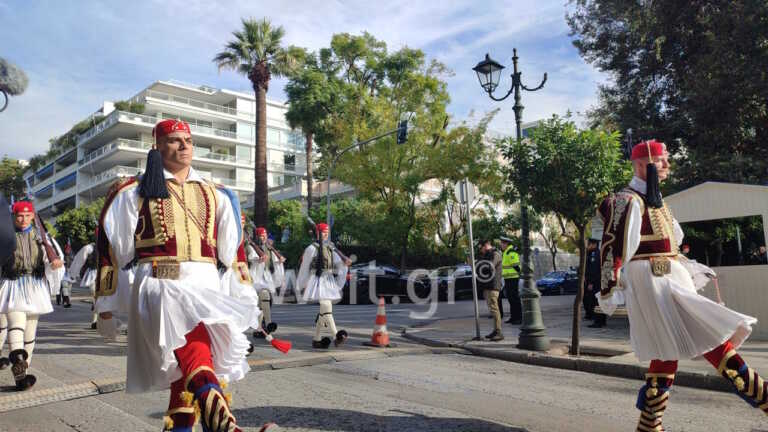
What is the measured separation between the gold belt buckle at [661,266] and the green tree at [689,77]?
14.2 m

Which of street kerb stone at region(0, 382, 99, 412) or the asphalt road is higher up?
street kerb stone at region(0, 382, 99, 412)

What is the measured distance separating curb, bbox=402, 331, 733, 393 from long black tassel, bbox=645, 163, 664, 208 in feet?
10.3

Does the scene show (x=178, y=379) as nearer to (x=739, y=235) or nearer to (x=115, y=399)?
(x=115, y=399)

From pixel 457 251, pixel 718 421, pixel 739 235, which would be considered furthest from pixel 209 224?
pixel 457 251

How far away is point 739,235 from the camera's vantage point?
10.5 metres

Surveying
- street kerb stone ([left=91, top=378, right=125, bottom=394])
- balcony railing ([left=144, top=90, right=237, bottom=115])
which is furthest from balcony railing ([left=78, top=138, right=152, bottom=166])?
street kerb stone ([left=91, top=378, right=125, bottom=394])

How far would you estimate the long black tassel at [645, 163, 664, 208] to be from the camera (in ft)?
15.1

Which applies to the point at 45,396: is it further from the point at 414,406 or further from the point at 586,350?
the point at 586,350

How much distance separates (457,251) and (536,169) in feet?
77.8

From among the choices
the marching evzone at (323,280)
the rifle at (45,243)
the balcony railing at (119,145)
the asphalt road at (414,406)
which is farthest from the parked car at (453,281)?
the balcony railing at (119,145)

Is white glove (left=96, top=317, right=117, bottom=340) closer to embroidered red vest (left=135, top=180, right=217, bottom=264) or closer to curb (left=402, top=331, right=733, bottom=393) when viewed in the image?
embroidered red vest (left=135, top=180, right=217, bottom=264)

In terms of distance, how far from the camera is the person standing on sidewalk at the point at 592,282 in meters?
12.5

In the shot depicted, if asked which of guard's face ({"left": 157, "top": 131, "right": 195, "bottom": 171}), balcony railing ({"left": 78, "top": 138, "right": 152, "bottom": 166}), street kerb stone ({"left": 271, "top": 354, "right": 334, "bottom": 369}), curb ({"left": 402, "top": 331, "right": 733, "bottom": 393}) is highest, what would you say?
balcony railing ({"left": 78, "top": 138, "right": 152, "bottom": 166})

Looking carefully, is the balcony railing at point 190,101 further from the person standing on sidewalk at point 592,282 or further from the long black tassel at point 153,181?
the long black tassel at point 153,181
